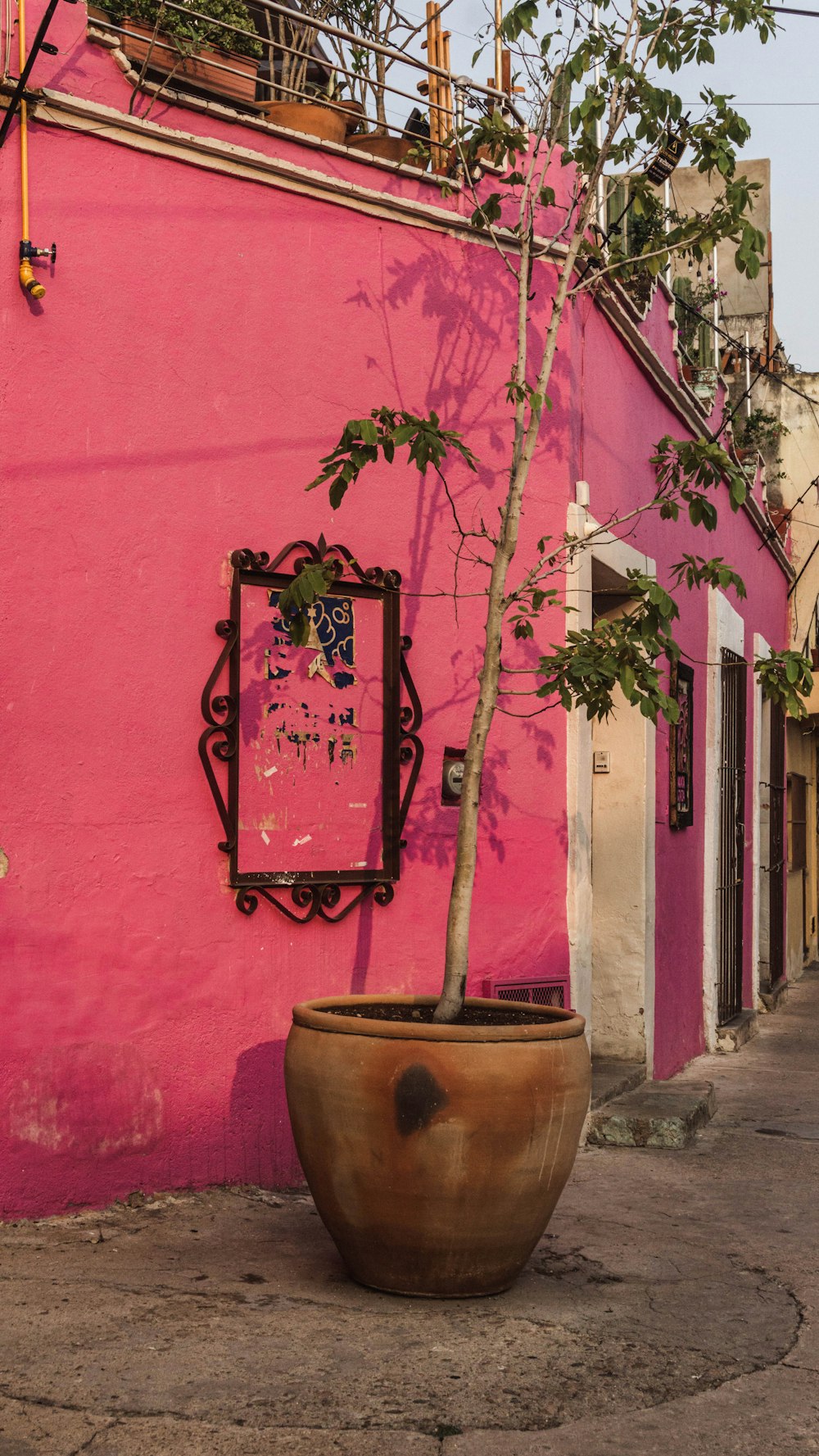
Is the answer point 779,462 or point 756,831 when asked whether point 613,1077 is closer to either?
point 756,831

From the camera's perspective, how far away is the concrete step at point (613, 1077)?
655cm

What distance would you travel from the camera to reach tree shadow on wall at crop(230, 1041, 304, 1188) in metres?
5.07

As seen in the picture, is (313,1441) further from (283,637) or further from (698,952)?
(698,952)

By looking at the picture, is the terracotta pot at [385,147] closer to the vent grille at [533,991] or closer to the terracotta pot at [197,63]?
the terracotta pot at [197,63]

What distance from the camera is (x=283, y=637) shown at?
529 cm

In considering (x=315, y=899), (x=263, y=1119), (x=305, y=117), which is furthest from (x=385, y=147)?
(x=263, y=1119)

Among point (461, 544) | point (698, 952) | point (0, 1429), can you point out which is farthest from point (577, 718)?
point (0, 1429)

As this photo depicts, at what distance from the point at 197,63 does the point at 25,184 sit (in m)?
1.07

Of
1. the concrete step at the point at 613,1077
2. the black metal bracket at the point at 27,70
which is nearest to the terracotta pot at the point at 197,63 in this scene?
the black metal bracket at the point at 27,70

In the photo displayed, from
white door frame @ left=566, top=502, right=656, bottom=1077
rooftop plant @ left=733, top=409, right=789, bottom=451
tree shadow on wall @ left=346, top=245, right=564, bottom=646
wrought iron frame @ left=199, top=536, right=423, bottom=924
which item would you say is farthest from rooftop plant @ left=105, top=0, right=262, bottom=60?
rooftop plant @ left=733, top=409, right=789, bottom=451

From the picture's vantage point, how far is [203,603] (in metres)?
5.09

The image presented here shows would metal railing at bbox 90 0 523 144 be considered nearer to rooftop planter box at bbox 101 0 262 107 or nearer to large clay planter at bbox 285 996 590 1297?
rooftop planter box at bbox 101 0 262 107

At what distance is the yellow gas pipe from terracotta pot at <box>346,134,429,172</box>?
1.54m

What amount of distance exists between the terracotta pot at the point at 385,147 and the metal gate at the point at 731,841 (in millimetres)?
4545
